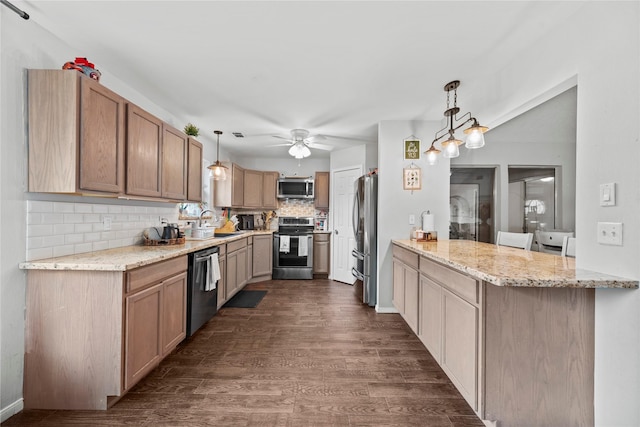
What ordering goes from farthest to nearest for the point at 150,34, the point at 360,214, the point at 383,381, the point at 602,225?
the point at 360,214, the point at 383,381, the point at 150,34, the point at 602,225

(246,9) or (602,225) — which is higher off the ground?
(246,9)

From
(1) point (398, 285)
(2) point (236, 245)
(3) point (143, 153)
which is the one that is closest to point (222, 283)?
(2) point (236, 245)

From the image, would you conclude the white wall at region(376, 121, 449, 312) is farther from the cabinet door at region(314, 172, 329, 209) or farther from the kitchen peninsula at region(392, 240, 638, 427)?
the cabinet door at region(314, 172, 329, 209)

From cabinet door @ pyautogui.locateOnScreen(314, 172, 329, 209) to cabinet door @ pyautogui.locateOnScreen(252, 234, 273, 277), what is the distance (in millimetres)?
1246

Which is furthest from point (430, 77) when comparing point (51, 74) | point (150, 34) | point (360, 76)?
point (51, 74)

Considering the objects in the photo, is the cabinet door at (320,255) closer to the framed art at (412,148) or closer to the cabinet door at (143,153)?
the framed art at (412,148)

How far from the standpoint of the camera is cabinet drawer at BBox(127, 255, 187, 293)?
1.71 metres

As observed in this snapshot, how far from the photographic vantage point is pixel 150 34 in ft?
6.01

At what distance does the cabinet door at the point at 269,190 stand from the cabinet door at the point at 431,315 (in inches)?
144

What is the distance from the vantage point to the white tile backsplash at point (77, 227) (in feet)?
5.65

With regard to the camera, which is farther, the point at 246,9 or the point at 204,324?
the point at 204,324

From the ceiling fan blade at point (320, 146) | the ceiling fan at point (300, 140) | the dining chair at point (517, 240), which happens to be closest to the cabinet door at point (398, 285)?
the dining chair at point (517, 240)

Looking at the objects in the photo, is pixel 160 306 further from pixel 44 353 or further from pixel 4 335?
pixel 4 335

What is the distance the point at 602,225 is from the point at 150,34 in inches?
116
